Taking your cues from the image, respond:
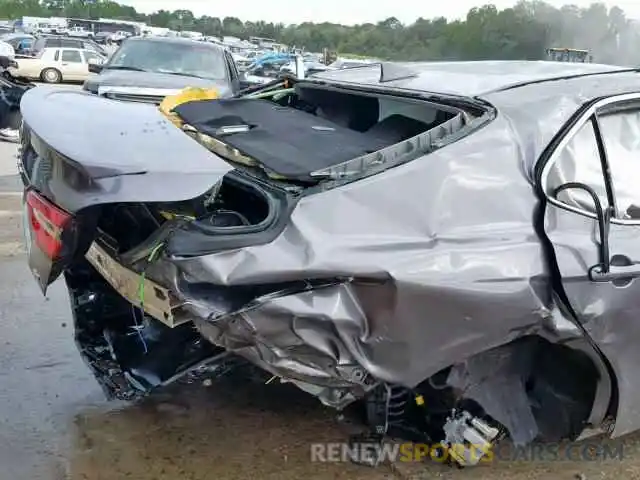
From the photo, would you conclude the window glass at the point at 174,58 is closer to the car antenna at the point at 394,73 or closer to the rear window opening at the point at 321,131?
the rear window opening at the point at 321,131

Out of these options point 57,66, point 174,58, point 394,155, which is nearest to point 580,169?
point 394,155

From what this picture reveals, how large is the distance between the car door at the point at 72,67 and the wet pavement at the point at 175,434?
2397cm

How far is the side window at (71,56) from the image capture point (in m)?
26.3

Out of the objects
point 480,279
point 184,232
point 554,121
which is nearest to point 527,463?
point 480,279

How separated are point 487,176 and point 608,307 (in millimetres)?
650

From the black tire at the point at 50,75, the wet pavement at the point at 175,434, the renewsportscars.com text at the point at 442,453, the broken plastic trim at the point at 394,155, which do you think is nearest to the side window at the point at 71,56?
the black tire at the point at 50,75

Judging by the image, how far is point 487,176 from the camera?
266cm

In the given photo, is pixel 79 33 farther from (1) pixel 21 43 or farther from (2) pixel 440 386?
(2) pixel 440 386

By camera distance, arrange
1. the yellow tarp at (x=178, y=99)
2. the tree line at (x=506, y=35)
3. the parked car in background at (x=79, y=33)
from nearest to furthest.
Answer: the yellow tarp at (x=178, y=99) < the tree line at (x=506, y=35) < the parked car in background at (x=79, y=33)

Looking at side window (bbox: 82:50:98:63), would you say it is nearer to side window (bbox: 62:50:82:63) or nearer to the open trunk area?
side window (bbox: 62:50:82:63)

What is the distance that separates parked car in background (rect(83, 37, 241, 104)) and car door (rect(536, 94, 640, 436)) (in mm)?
7373

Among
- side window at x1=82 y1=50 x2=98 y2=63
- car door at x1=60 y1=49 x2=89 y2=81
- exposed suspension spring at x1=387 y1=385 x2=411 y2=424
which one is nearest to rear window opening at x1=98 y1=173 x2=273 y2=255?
exposed suspension spring at x1=387 y1=385 x2=411 y2=424

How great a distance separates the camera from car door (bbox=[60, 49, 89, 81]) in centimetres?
2614

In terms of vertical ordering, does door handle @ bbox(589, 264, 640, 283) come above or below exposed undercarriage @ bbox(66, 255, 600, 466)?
above
